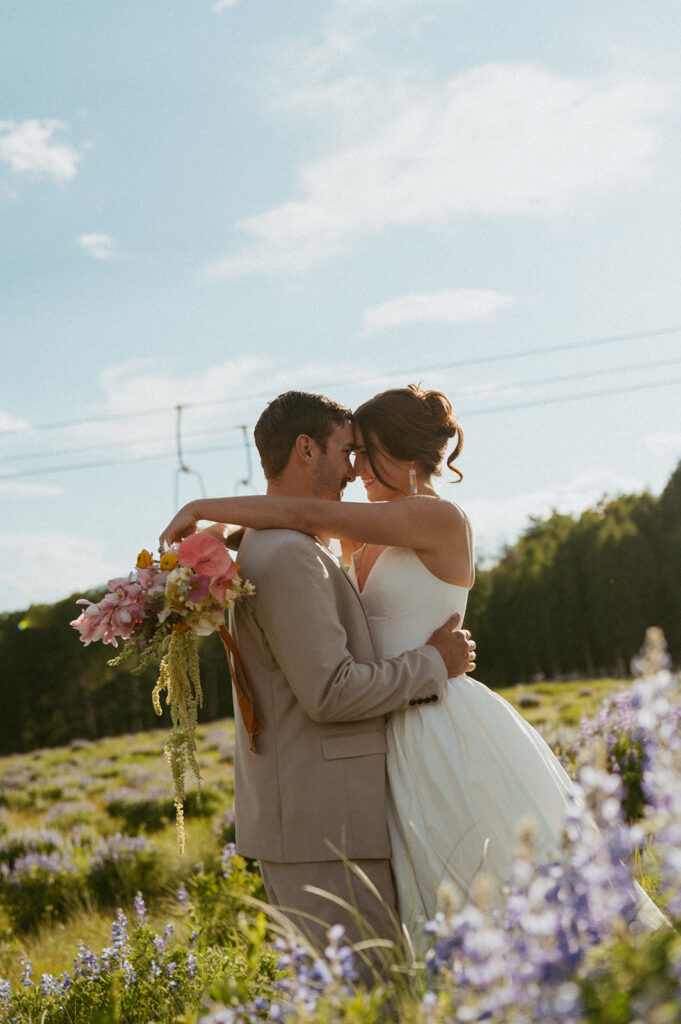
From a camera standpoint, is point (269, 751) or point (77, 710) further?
point (77, 710)

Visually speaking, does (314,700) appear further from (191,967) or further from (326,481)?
(191,967)

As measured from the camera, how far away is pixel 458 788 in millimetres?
3354

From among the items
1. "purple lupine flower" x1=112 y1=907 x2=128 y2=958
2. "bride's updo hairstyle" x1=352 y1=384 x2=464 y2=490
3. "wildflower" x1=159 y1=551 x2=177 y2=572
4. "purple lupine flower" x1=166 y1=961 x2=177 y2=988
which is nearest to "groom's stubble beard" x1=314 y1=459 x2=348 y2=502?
"bride's updo hairstyle" x1=352 y1=384 x2=464 y2=490

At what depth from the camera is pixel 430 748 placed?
11.1 ft

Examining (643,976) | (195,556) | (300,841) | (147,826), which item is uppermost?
(195,556)

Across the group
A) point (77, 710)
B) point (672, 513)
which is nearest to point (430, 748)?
point (77, 710)

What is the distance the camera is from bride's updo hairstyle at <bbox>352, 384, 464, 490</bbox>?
3.84m

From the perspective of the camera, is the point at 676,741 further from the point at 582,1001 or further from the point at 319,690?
the point at 319,690

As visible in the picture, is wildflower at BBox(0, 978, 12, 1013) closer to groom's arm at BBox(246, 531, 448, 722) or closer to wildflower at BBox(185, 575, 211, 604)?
groom's arm at BBox(246, 531, 448, 722)

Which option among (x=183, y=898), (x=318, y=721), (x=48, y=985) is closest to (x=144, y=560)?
(x=318, y=721)

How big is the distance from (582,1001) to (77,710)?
22539 mm

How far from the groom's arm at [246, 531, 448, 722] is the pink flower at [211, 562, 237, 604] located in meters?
0.15

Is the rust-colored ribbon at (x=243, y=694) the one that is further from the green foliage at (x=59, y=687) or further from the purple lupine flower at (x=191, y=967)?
the green foliage at (x=59, y=687)

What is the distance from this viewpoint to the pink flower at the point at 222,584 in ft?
10.4
